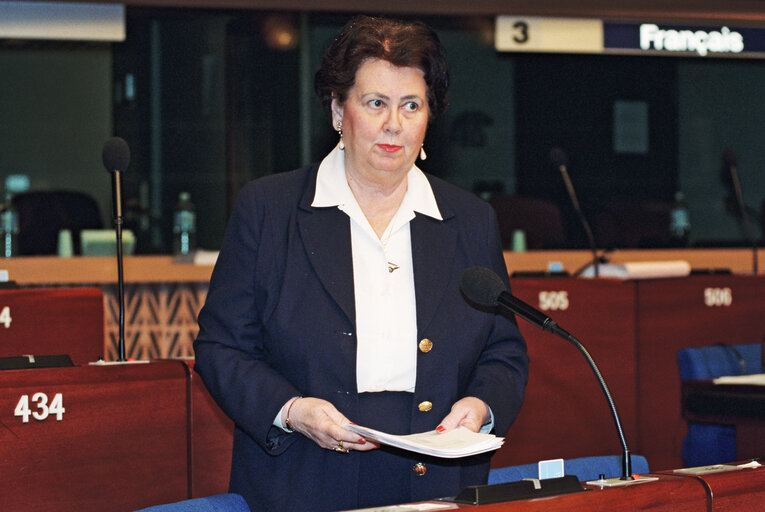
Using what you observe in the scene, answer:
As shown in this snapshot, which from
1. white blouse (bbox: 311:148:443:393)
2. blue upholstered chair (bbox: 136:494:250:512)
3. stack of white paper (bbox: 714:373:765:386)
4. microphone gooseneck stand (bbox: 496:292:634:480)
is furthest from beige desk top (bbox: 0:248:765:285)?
microphone gooseneck stand (bbox: 496:292:634:480)

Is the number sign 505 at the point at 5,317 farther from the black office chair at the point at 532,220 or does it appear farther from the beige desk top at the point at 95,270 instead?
the black office chair at the point at 532,220

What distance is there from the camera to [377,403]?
192cm

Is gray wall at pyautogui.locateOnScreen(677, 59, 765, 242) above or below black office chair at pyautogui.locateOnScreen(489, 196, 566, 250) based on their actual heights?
above

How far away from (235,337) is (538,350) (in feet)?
8.48

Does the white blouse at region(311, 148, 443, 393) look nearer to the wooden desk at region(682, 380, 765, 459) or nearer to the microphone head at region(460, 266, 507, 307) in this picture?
the microphone head at region(460, 266, 507, 307)

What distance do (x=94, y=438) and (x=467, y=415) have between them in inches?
43.7

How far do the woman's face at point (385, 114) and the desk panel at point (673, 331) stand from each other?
9.34 ft

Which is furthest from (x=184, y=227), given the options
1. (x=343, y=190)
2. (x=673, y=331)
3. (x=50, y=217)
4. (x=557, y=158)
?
(x=343, y=190)

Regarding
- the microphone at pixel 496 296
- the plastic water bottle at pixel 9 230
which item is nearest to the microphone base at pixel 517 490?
the microphone at pixel 496 296

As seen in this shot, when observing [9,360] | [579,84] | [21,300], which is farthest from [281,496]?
[579,84]

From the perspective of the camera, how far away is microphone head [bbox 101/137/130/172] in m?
2.89

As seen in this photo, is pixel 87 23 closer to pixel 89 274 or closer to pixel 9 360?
pixel 89 274

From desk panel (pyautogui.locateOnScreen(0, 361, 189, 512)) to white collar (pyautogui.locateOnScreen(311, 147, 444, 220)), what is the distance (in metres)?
0.89

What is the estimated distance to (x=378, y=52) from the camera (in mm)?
1984
